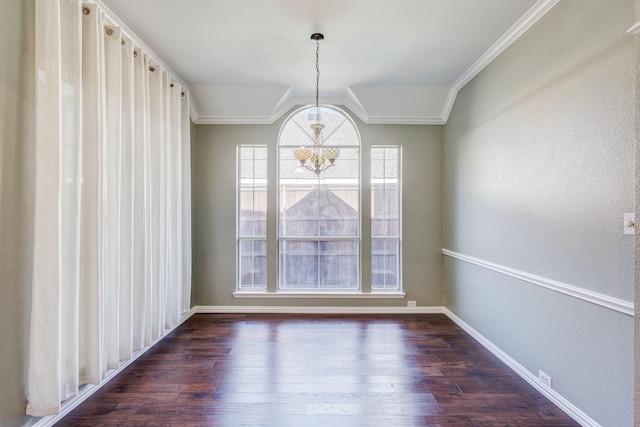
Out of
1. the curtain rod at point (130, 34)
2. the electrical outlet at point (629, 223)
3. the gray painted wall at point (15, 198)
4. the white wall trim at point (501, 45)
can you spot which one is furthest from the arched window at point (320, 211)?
the electrical outlet at point (629, 223)

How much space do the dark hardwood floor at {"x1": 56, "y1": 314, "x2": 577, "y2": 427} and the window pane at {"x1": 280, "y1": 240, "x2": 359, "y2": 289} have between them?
89 centimetres

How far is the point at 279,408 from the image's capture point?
2.25m

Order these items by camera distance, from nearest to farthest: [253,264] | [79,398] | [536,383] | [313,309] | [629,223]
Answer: [629,223] < [79,398] < [536,383] < [313,309] < [253,264]

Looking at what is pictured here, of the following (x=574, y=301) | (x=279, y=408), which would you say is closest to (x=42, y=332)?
(x=279, y=408)

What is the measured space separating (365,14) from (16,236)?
282cm

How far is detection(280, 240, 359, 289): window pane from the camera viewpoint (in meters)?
4.52

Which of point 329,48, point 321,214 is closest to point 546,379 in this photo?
point 321,214

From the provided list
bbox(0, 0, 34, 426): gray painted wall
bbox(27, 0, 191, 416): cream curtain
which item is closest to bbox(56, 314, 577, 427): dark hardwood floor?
bbox(27, 0, 191, 416): cream curtain

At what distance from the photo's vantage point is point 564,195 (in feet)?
7.23

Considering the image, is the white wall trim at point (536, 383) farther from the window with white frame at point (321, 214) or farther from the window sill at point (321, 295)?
the window with white frame at point (321, 214)

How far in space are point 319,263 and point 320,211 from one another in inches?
29.4

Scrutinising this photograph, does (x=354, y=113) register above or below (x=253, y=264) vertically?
above

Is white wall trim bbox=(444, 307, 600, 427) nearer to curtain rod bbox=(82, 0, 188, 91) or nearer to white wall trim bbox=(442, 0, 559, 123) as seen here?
white wall trim bbox=(442, 0, 559, 123)

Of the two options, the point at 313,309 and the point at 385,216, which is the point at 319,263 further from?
the point at 385,216
